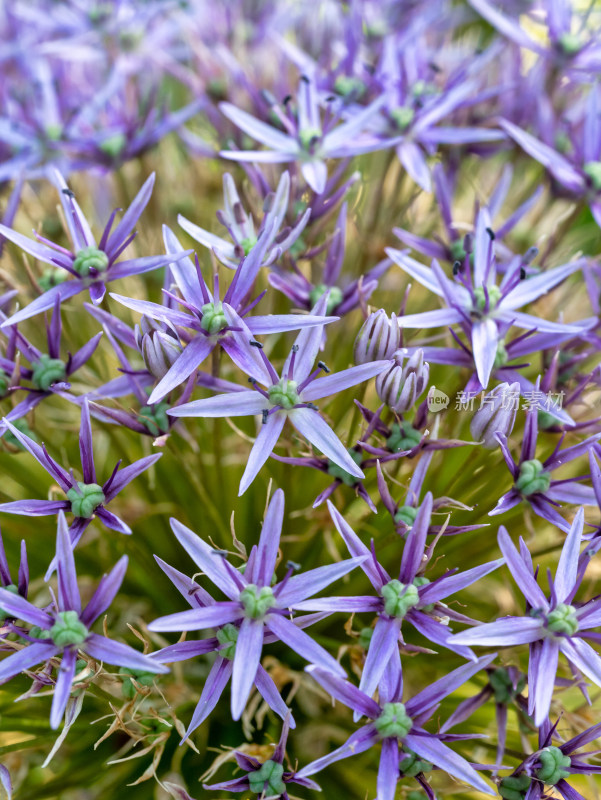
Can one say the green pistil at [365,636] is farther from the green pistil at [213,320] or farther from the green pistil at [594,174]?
the green pistil at [594,174]

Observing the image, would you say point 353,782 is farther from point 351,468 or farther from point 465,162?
point 465,162

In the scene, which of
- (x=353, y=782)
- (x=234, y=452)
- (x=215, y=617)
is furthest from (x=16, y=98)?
(x=353, y=782)

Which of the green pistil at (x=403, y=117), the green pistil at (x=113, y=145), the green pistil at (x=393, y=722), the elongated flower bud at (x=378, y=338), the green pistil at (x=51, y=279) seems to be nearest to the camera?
the green pistil at (x=393, y=722)

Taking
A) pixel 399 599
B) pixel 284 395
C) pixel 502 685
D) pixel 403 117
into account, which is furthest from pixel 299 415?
pixel 403 117

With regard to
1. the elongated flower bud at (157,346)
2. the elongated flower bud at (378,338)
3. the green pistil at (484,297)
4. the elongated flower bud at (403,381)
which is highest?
the green pistil at (484,297)

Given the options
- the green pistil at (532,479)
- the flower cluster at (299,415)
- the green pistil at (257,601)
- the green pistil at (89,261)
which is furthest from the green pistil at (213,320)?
the green pistil at (532,479)

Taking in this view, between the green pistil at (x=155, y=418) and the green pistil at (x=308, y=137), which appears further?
the green pistil at (x=308, y=137)

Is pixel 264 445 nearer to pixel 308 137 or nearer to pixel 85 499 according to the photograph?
pixel 85 499
